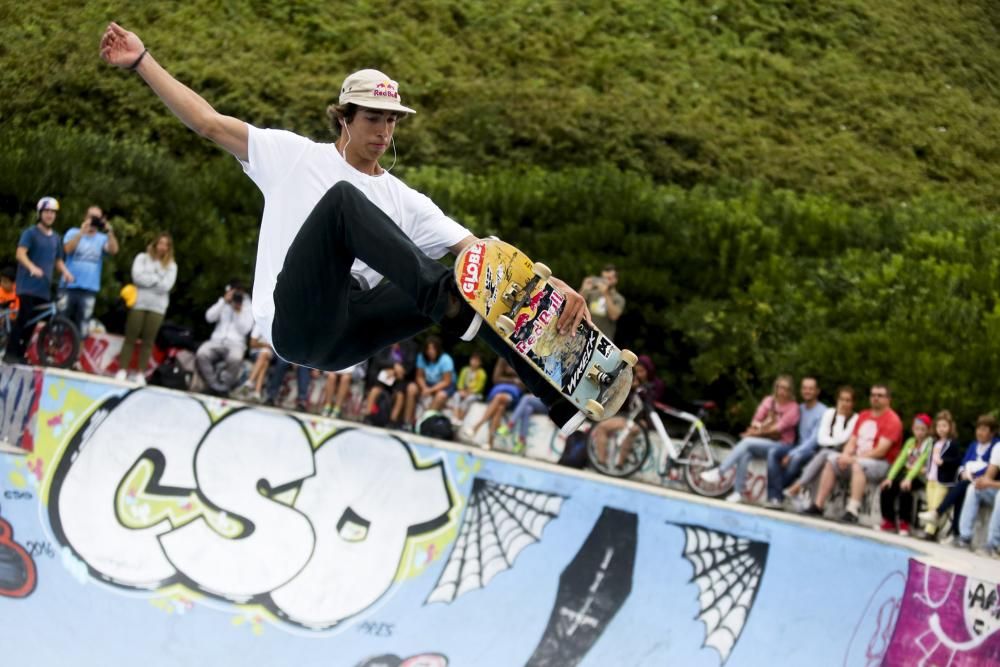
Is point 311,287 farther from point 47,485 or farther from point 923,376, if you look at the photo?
point 923,376

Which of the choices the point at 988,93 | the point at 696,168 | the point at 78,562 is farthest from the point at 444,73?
the point at 78,562

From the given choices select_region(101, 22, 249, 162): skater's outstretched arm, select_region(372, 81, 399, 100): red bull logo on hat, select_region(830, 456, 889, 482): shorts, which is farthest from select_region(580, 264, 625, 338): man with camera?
select_region(101, 22, 249, 162): skater's outstretched arm

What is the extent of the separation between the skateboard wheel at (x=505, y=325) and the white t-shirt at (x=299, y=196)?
428 mm

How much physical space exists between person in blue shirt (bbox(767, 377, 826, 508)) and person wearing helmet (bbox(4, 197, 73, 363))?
650cm

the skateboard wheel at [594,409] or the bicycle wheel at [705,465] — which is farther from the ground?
the skateboard wheel at [594,409]

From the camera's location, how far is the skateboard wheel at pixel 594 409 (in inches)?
218

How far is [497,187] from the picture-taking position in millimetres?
15883

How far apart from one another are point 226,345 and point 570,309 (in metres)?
7.94

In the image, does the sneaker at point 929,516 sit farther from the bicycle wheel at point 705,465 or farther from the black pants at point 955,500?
the bicycle wheel at point 705,465

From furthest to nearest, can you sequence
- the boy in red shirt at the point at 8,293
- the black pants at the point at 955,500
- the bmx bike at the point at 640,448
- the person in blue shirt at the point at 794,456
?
the boy in red shirt at the point at 8,293
the bmx bike at the point at 640,448
the person in blue shirt at the point at 794,456
the black pants at the point at 955,500

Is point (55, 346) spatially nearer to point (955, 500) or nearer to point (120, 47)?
point (120, 47)

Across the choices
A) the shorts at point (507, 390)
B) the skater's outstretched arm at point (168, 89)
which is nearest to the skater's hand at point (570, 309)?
the skater's outstretched arm at point (168, 89)

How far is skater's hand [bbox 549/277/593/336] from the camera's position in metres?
5.36

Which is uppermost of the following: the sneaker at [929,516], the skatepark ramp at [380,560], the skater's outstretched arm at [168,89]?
the skater's outstretched arm at [168,89]
